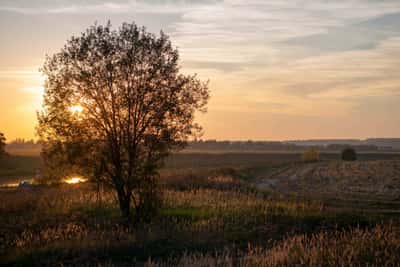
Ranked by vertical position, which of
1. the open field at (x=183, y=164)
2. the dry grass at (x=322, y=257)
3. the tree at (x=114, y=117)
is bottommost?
the open field at (x=183, y=164)

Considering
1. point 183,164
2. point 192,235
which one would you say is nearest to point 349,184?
point 192,235

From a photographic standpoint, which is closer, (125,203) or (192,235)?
(192,235)

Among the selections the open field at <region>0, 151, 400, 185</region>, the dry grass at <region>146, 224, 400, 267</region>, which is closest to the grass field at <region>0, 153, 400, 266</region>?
the dry grass at <region>146, 224, 400, 267</region>

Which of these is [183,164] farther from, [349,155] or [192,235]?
[192,235]

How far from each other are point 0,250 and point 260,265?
31.8 ft

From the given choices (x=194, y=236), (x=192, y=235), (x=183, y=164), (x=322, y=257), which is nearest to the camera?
(x=322, y=257)

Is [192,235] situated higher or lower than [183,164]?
higher

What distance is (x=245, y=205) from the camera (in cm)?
2433

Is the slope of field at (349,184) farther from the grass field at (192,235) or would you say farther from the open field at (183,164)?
the open field at (183,164)

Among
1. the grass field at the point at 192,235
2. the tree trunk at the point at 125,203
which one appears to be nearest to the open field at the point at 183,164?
the grass field at the point at 192,235

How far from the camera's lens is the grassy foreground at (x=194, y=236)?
1274cm

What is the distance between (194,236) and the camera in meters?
16.8

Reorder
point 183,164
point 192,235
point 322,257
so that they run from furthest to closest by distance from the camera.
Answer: point 183,164, point 192,235, point 322,257

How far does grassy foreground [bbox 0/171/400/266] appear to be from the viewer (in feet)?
41.8
